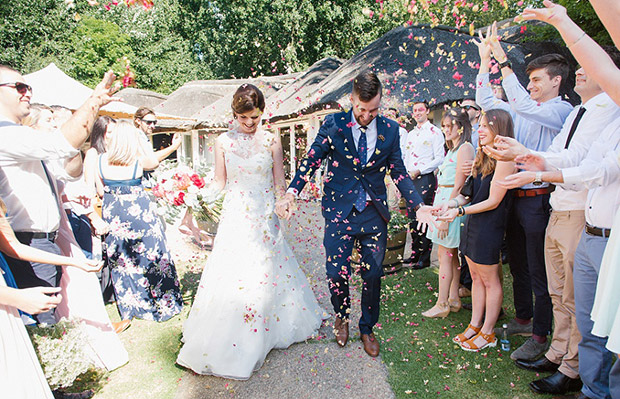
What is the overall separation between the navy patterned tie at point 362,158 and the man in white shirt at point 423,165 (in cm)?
259

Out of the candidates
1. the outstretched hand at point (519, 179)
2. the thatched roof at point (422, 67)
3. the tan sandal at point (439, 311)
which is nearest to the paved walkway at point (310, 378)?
the tan sandal at point (439, 311)

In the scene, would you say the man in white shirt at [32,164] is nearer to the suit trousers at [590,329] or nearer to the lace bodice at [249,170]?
the lace bodice at [249,170]

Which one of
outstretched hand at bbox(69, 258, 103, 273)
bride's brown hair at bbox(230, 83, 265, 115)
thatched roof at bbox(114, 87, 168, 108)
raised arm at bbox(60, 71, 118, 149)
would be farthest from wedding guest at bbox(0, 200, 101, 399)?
thatched roof at bbox(114, 87, 168, 108)

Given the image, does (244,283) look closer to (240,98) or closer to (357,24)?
(240,98)

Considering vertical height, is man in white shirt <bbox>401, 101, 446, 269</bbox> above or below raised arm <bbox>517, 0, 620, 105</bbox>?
below

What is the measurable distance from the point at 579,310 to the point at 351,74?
29.8 ft

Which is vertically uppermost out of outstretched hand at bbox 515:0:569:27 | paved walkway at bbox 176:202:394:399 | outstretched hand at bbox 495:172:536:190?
outstretched hand at bbox 515:0:569:27

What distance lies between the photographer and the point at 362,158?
10.9 feet

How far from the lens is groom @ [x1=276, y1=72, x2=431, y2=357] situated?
3.34 m

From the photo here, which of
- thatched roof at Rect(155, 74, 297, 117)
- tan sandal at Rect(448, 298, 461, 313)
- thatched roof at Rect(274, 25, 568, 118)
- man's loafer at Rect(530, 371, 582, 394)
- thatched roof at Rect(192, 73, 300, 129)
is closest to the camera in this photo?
man's loafer at Rect(530, 371, 582, 394)

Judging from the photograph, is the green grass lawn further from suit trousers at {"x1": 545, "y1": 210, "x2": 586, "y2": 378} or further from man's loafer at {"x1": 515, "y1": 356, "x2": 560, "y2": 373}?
suit trousers at {"x1": 545, "y1": 210, "x2": 586, "y2": 378}

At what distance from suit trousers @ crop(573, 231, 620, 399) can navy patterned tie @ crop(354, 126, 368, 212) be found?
5.26 ft

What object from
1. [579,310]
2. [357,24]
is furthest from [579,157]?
[357,24]

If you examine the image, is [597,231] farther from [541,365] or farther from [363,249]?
[363,249]
